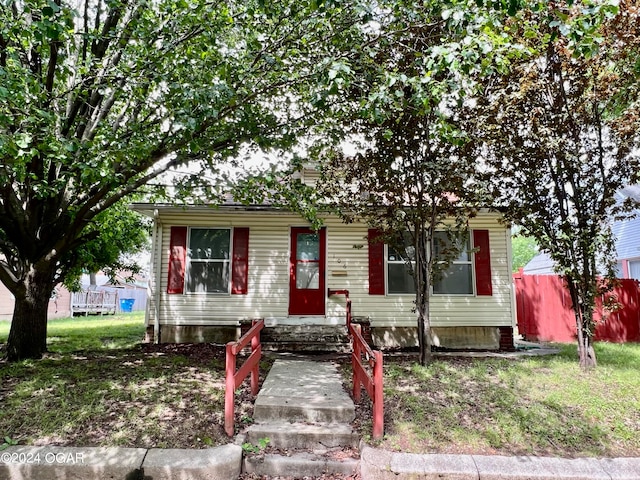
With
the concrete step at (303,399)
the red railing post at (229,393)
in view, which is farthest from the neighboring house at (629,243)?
the red railing post at (229,393)

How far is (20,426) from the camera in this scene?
13.1 feet

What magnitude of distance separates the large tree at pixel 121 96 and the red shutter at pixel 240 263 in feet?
7.86

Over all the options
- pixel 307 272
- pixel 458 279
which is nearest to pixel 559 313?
pixel 458 279

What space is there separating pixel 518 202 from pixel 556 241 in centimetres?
87

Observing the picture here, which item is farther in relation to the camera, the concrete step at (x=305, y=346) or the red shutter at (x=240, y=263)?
the red shutter at (x=240, y=263)

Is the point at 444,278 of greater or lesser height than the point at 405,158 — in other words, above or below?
below

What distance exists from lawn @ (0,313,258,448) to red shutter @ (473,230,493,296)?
5.88 metres

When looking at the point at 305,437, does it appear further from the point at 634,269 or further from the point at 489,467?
the point at 634,269

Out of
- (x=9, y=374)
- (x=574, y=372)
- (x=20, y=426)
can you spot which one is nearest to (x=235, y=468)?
(x=20, y=426)

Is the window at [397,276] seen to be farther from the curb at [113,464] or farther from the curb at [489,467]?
→ the curb at [113,464]

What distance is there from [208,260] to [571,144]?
24.3ft

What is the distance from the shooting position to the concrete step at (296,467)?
141 inches

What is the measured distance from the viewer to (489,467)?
11.5ft

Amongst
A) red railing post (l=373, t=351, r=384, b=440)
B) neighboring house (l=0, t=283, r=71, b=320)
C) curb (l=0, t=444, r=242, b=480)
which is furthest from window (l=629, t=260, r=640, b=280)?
neighboring house (l=0, t=283, r=71, b=320)
